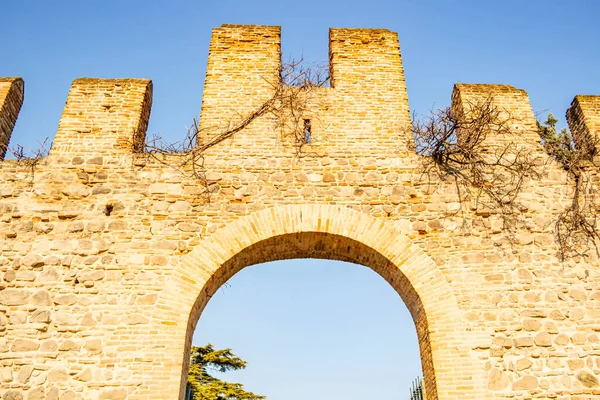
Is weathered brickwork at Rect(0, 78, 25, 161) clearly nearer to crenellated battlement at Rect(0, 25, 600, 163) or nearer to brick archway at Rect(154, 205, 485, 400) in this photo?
crenellated battlement at Rect(0, 25, 600, 163)

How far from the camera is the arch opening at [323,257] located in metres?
5.36

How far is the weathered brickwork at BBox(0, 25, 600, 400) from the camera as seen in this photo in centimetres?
495

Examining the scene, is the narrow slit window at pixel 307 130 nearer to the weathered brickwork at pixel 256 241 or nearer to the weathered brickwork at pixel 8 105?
the weathered brickwork at pixel 256 241

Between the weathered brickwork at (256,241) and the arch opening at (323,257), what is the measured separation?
1.4 inches

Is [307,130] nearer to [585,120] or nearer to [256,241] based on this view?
[256,241]

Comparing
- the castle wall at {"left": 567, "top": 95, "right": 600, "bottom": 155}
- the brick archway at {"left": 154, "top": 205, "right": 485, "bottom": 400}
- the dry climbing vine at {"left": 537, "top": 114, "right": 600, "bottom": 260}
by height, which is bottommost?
the brick archway at {"left": 154, "top": 205, "right": 485, "bottom": 400}

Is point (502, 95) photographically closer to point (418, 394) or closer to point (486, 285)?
point (486, 285)

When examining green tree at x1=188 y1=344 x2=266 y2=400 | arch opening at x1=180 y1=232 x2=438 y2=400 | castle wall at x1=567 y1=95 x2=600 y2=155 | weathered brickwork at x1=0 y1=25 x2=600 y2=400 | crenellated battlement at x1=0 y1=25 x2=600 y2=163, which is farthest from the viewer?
green tree at x1=188 y1=344 x2=266 y2=400

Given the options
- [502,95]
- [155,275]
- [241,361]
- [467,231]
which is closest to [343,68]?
[502,95]

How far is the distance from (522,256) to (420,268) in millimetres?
1308

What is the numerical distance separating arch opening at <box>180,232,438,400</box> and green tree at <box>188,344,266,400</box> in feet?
36.5

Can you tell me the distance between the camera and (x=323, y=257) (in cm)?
641

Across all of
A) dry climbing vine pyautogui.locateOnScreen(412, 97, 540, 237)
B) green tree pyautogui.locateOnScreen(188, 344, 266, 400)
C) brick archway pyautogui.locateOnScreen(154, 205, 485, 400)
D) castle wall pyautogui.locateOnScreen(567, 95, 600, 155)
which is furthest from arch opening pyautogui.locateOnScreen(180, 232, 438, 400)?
green tree pyautogui.locateOnScreen(188, 344, 266, 400)

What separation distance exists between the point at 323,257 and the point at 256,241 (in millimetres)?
1223
